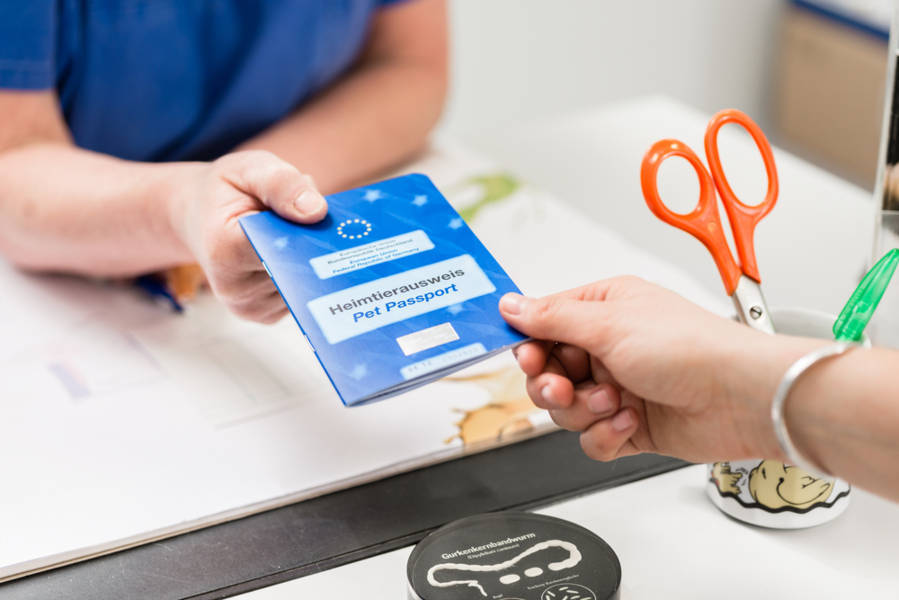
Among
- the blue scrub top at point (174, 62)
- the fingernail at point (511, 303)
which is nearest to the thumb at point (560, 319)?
the fingernail at point (511, 303)

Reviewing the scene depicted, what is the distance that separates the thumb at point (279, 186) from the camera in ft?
1.77

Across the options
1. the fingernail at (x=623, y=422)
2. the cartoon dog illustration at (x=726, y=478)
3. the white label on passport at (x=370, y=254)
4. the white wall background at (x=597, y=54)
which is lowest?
the white wall background at (x=597, y=54)

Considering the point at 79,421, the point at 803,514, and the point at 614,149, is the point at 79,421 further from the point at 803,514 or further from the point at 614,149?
the point at 614,149

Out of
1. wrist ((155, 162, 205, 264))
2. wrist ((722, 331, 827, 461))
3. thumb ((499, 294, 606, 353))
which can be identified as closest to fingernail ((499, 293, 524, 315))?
thumb ((499, 294, 606, 353))

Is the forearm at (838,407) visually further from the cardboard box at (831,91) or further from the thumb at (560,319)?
the cardboard box at (831,91)

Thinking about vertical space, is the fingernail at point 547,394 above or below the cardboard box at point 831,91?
above

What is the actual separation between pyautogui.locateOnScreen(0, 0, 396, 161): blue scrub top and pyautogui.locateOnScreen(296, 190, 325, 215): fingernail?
350mm

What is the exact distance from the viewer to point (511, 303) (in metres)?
0.49

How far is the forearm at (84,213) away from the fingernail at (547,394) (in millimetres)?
320

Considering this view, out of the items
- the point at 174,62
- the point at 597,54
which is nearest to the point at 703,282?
the point at 174,62

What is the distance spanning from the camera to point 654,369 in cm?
45

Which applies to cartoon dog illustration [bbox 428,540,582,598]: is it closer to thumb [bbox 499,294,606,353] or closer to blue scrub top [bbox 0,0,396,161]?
thumb [bbox 499,294,606,353]

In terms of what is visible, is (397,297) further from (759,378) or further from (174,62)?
(174,62)

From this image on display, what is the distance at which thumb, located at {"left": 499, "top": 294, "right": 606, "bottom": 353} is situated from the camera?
47 centimetres
